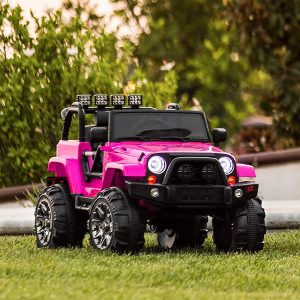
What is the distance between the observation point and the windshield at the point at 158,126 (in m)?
13.2

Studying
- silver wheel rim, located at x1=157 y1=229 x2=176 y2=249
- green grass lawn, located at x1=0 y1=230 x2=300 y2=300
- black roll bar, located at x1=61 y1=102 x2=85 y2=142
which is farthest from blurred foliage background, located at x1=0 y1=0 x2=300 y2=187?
green grass lawn, located at x1=0 y1=230 x2=300 y2=300

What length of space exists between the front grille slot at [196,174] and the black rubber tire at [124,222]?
514 millimetres

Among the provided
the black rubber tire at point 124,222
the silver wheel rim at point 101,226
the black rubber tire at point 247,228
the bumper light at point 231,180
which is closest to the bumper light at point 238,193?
the bumper light at point 231,180

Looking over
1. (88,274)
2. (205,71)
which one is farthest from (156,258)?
(205,71)

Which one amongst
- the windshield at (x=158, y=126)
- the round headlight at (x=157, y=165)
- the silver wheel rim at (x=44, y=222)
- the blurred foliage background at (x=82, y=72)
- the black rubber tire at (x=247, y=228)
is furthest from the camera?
the blurred foliage background at (x=82, y=72)

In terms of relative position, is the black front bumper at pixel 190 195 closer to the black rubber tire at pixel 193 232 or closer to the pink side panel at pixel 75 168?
the pink side panel at pixel 75 168

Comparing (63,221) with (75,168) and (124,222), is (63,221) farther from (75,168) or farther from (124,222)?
(124,222)

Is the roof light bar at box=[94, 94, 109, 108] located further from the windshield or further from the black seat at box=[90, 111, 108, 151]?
the windshield

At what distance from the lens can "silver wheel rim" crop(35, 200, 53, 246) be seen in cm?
1369

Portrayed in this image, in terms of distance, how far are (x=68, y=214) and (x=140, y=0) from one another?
145 feet

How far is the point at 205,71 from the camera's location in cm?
5566

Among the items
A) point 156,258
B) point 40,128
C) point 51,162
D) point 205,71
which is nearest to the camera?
point 156,258

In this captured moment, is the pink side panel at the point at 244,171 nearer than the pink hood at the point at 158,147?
No

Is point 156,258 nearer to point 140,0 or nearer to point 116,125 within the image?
point 116,125
